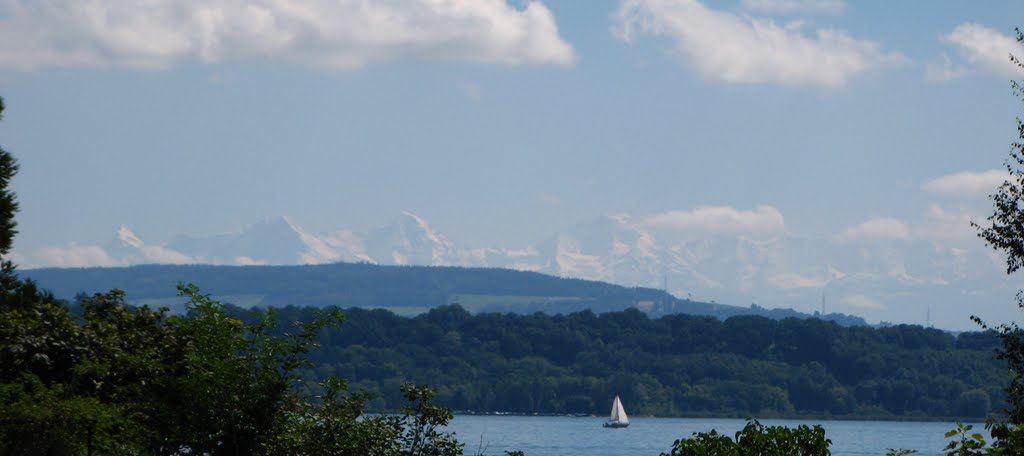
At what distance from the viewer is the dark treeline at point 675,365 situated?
158 m

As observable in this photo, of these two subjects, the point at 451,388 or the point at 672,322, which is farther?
the point at 672,322

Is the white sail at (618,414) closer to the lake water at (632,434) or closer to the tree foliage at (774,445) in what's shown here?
the lake water at (632,434)

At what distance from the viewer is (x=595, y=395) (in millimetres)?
166000

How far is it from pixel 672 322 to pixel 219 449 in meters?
174

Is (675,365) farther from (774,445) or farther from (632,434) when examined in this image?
(774,445)

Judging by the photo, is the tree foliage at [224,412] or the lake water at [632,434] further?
the lake water at [632,434]

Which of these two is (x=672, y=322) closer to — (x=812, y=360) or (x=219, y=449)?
(x=812, y=360)

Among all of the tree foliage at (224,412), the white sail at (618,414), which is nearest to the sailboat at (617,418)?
the white sail at (618,414)

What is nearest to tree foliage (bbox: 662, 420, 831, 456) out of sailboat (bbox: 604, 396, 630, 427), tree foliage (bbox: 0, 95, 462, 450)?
tree foliage (bbox: 0, 95, 462, 450)

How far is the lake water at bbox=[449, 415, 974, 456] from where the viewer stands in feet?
363

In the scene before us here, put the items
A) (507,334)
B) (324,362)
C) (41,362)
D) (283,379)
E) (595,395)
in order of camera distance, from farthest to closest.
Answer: (507,334) → (595,395) → (324,362) → (41,362) → (283,379)

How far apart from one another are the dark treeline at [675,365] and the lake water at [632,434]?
7.31 feet

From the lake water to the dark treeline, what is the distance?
2227 mm

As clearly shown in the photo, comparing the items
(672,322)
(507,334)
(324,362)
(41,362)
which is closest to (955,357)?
(672,322)
